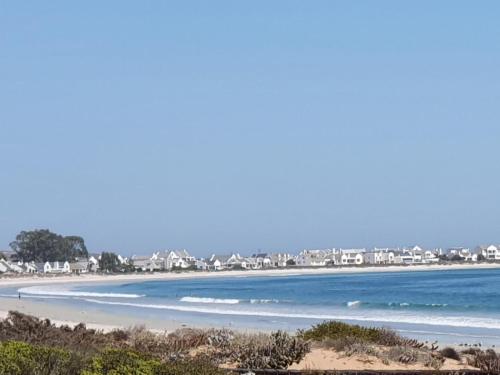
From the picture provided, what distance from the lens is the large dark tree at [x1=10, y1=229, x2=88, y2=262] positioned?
522 ft

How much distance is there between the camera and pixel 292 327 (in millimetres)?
28844

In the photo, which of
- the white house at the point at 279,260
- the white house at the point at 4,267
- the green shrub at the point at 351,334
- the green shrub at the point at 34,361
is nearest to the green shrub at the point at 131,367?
the green shrub at the point at 34,361

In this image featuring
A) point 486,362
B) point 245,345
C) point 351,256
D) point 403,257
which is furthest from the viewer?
point 403,257

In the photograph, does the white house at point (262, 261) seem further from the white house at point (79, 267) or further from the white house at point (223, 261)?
the white house at point (79, 267)

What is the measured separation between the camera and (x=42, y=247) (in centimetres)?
15925

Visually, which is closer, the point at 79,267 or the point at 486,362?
Result: the point at 486,362

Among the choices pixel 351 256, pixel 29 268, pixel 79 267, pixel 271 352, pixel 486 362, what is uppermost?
pixel 351 256

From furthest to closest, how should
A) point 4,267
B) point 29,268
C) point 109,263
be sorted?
point 109,263
point 29,268
point 4,267

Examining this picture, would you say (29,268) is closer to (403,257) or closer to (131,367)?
(403,257)

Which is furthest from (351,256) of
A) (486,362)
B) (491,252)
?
(486,362)

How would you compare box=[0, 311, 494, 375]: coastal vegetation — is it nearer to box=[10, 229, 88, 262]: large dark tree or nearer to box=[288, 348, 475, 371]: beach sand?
box=[288, 348, 475, 371]: beach sand

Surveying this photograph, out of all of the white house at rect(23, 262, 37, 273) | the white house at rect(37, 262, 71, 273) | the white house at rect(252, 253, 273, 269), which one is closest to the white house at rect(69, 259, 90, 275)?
the white house at rect(37, 262, 71, 273)

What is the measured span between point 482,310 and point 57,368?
33897mm

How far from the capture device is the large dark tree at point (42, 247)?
159250mm
